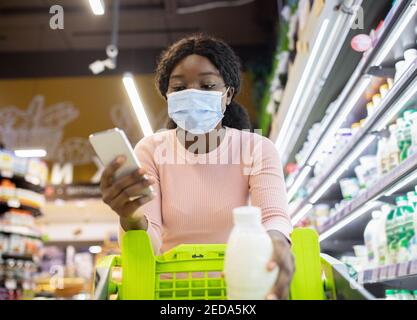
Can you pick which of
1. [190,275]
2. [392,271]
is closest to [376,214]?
[392,271]

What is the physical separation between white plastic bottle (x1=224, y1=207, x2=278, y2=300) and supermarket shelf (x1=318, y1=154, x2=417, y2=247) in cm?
124

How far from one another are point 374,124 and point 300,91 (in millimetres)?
1112

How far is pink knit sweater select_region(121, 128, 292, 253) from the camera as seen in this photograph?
142 cm

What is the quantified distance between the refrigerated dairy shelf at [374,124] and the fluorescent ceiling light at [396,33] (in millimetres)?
209

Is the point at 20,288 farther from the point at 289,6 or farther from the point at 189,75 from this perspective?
the point at 189,75

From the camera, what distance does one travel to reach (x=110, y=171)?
3.24ft

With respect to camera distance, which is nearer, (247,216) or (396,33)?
(247,216)

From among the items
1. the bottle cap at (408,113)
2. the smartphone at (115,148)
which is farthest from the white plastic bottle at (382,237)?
the smartphone at (115,148)

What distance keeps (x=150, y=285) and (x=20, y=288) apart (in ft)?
20.2

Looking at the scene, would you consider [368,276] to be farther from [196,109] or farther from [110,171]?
[110,171]

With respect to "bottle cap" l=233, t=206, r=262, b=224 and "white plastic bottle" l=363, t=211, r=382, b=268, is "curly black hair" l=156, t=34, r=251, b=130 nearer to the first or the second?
"bottle cap" l=233, t=206, r=262, b=224

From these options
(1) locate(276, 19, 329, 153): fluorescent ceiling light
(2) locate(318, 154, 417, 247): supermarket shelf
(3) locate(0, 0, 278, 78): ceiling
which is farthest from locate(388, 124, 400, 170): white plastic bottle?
(3) locate(0, 0, 278, 78): ceiling

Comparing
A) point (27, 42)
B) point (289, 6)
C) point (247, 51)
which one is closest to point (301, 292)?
point (289, 6)

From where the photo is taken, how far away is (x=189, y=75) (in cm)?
141
